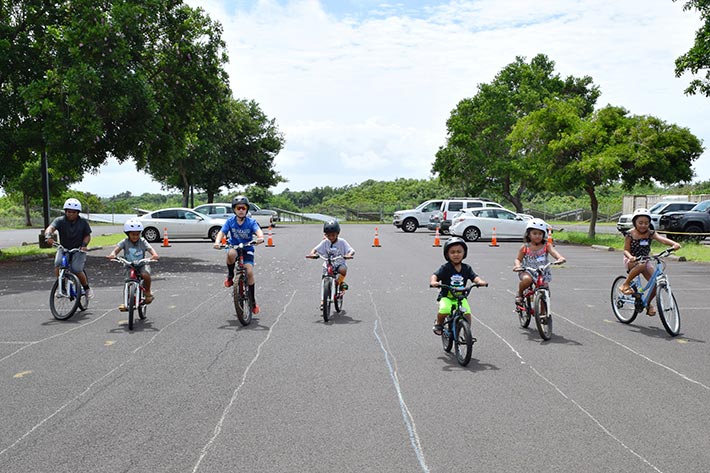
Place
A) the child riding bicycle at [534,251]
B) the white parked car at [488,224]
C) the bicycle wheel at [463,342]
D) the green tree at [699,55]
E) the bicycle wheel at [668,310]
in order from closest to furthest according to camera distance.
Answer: the bicycle wheel at [463,342], the bicycle wheel at [668,310], the child riding bicycle at [534,251], the green tree at [699,55], the white parked car at [488,224]

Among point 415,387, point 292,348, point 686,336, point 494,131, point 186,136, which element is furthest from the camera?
point 494,131

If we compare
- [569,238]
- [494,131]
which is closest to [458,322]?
[569,238]

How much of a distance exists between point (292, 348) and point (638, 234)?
5081 millimetres

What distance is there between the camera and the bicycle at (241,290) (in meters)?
8.67

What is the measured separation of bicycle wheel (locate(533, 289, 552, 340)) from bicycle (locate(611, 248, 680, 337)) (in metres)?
1.55

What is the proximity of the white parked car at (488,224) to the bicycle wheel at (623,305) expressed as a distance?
1852cm

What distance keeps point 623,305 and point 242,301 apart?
5.42 metres

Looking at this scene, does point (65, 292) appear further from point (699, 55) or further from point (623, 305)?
point (699, 55)

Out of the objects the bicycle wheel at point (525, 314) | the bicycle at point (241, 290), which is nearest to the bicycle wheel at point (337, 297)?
the bicycle at point (241, 290)

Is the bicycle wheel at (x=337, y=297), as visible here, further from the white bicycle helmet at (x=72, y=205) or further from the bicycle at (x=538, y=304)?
the white bicycle helmet at (x=72, y=205)

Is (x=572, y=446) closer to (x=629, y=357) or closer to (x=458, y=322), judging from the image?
(x=458, y=322)

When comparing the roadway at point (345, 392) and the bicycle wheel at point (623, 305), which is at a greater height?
the bicycle wheel at point (623, 305)

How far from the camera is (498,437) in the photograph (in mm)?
4500

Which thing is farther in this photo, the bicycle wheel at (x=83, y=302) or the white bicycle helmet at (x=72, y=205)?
the bicycle wheel at (x=83, y=302)
